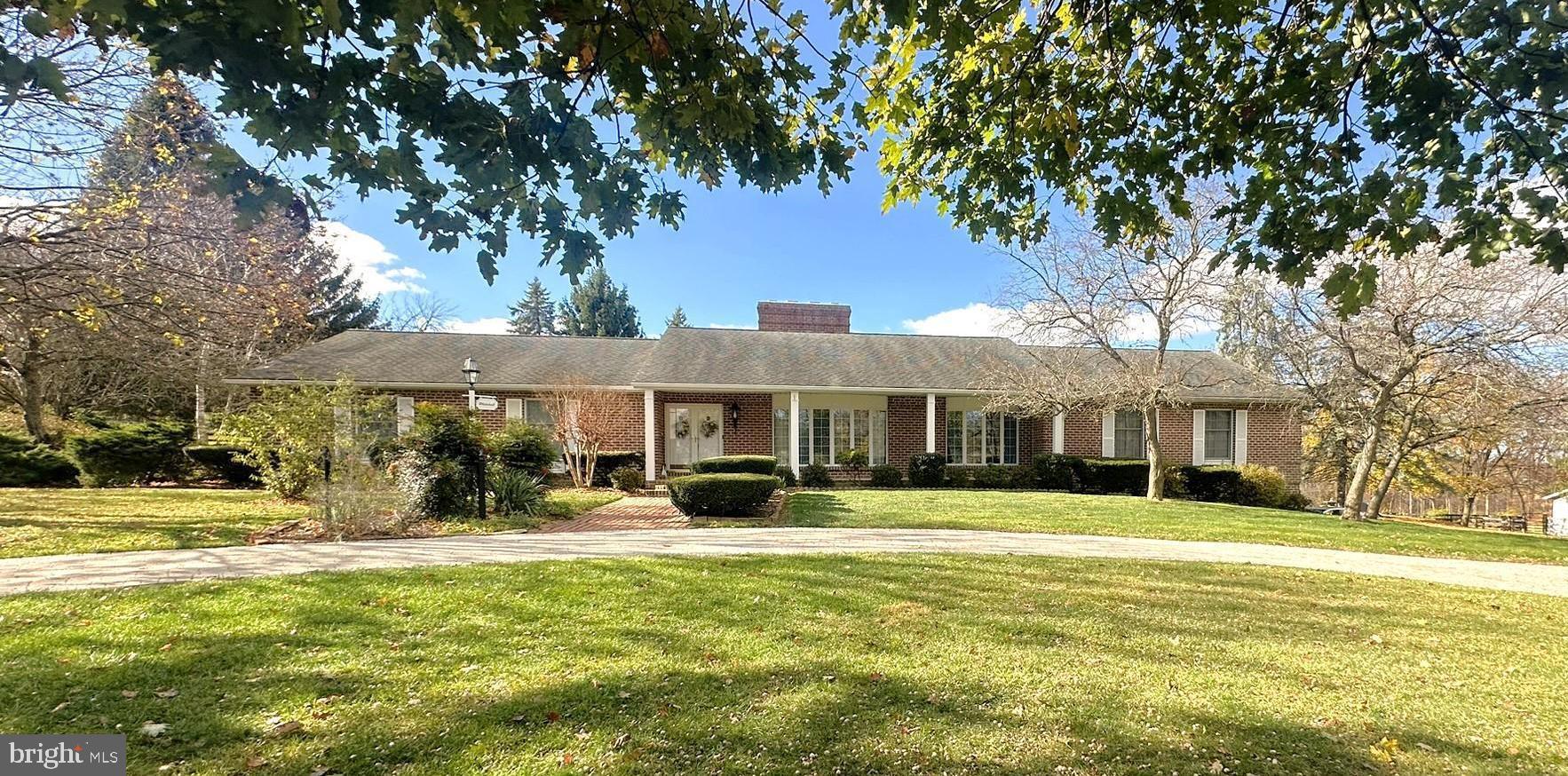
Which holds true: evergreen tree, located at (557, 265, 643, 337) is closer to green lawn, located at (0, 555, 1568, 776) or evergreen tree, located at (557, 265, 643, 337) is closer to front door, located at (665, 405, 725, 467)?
front door, located at (665, 405, 725, 467)

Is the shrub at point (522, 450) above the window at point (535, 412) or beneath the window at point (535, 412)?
beneath

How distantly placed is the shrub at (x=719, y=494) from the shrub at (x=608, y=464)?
580cm

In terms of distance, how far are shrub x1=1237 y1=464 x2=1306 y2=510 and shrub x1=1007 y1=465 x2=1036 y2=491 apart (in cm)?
560

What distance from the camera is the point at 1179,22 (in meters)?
3.85

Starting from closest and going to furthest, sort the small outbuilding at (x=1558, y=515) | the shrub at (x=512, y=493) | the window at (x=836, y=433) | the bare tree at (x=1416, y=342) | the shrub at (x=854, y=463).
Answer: the shrub at (x=512, y=493)
the bare tree at (x=1416, y=342)
the shrub at (x=854, y=463)
the window at (x=836, y=433)
the small outbuilding at (x=1558, y=515)

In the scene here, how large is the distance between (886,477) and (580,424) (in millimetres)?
8368

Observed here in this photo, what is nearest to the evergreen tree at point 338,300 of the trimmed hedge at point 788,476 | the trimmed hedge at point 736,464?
the trimmed hedge at point 736,464

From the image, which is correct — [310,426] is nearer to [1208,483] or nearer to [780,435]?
[780,435]

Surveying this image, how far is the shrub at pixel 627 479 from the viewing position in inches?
591

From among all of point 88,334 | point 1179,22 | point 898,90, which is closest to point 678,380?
point 88,334

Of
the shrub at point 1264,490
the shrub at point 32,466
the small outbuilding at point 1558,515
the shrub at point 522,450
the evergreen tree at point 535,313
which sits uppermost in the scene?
the evergreen tree at point 535,313

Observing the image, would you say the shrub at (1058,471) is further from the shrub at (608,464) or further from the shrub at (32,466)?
the shrub at (32,466)

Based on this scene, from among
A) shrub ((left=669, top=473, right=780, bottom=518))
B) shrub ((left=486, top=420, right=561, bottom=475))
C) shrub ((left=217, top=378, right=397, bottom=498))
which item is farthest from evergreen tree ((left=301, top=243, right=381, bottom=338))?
shrub ((left=669, top=473, right=780, bottom=518))

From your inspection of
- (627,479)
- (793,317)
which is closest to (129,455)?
(627,479)
